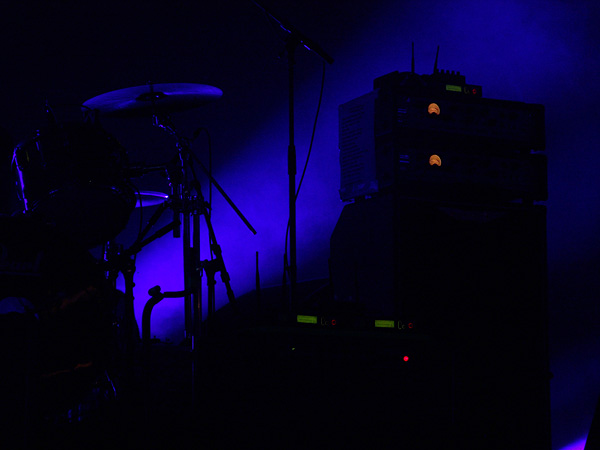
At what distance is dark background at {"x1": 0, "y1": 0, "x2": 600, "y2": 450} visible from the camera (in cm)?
358

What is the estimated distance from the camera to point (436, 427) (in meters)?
2.05

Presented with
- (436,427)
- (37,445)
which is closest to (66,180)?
(37,445)

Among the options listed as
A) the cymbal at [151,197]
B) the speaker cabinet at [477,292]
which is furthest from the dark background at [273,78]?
the speaker cabinet at [477,292]

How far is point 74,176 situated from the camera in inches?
109

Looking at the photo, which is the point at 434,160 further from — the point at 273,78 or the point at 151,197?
the point at 273,78

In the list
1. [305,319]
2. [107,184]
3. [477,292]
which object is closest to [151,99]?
[107,184]

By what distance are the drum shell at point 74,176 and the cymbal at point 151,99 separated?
8.1 inches

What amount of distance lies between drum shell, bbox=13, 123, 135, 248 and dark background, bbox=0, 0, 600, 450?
73 centimetres

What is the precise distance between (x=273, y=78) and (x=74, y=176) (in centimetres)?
159

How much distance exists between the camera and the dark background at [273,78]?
358 centimetres

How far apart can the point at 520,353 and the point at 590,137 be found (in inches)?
59.8

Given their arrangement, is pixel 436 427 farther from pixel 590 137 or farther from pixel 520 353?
pixel 590 137

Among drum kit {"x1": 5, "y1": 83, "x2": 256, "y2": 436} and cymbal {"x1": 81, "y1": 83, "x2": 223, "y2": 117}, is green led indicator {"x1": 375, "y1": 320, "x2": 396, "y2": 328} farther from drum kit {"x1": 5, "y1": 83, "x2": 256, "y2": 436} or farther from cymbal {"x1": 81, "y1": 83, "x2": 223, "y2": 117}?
cymbal {"x1": 81, "y1": 83, "x2": 223, "y2": 117}

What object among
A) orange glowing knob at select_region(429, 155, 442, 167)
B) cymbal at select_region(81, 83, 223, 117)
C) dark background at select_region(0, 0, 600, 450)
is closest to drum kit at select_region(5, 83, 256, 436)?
cymbal at select_region(81, 83, 223, 117)
